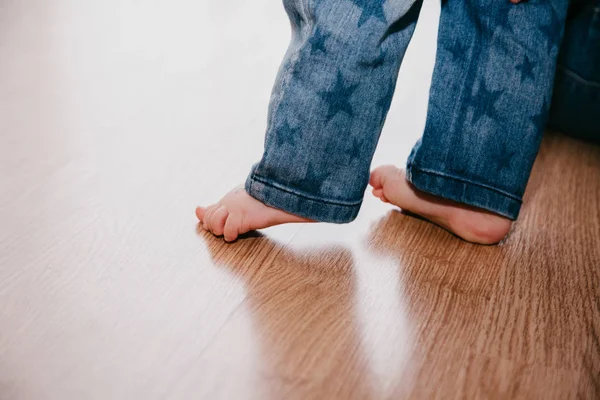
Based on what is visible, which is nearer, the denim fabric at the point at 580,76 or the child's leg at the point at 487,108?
the child's leg at the point at 487,108

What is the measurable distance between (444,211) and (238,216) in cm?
29

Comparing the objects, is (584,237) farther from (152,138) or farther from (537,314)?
(152,138)

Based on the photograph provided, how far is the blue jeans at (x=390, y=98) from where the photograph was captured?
2.80ft

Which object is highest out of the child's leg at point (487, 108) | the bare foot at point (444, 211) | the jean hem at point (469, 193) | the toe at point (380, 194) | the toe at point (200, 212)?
the child's leg at point (487, 108)

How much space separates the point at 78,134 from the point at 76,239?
0.98 feet

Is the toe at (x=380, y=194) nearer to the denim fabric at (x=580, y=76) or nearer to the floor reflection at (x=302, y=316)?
Answer: the floor reflection at (x=302, y=316)

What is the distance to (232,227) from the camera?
34.5 inches

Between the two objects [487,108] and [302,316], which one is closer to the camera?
[302,316]

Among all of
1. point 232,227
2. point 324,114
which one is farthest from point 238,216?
point 324,114

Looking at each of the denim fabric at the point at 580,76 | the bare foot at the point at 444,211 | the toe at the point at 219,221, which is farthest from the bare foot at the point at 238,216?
the denim fabric at the point at 580,76

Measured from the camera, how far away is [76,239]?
0.82 m

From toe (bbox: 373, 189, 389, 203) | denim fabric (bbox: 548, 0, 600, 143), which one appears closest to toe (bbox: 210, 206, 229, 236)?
toe (bbox: 373, 189, 389, 203)

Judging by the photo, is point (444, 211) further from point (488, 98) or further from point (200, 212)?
point (200, 212)

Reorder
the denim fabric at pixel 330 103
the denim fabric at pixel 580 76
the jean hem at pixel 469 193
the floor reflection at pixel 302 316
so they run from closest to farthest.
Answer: the floor reflection at pixel 302 316 → the denim fabric at pixel 330 103 → the jean hem at pixel 469 193 → the denim fabric at pixel 580 76
